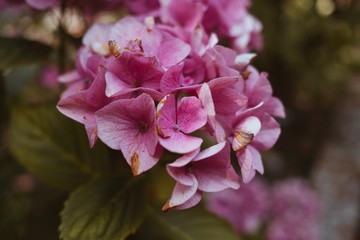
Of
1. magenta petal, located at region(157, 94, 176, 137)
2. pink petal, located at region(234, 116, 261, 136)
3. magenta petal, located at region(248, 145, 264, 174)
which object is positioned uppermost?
magenta petal, located at region(157, 94, 176, 137)

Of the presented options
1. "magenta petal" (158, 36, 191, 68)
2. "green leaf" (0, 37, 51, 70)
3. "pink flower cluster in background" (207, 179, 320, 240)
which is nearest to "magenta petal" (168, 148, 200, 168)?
"magenta petal" (158, 36, 191, 68)

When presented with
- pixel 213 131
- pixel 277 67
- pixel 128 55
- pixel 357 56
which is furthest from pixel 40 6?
pixel 357 56

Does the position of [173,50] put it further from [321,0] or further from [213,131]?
[321,0]

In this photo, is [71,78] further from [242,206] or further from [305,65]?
[305,65]

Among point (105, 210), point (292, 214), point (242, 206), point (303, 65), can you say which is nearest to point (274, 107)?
point (105, 210)

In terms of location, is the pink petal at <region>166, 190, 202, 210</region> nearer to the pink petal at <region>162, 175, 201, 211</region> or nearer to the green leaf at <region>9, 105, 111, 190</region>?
the pink petal at <region>162, 175, 201, 211</region>

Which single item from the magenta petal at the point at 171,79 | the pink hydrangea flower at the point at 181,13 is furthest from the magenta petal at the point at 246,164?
the pink hydrangea flower at the point at 181,13
